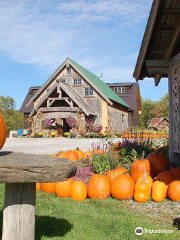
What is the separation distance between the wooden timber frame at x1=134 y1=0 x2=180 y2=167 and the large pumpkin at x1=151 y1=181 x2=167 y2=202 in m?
1.46

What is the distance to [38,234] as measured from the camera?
3.51 m

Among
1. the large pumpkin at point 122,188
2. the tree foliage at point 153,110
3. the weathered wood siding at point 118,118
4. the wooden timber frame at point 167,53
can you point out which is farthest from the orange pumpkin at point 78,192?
the tree foliage at point 153,110

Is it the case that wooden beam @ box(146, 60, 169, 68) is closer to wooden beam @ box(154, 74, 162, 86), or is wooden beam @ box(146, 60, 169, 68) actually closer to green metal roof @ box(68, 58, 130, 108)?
wooden beam @ box(154, 74, 162, 86)

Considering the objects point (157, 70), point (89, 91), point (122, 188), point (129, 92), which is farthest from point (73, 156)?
point (129, 92)

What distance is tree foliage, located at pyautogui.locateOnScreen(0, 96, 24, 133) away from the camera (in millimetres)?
36750

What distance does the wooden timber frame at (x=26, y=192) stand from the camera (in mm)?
2572

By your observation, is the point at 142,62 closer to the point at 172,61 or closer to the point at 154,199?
the point at 172,61

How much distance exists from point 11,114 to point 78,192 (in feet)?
118

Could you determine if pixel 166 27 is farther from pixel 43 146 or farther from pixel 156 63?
pixel 43 146

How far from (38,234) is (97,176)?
1981 millimetres

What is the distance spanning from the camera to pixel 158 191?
5051mm

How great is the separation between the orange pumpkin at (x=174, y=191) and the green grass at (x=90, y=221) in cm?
77
